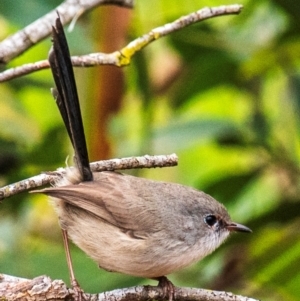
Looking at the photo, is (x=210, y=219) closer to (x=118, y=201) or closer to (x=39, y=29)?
(x=118, y=201)

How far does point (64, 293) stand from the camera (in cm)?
260

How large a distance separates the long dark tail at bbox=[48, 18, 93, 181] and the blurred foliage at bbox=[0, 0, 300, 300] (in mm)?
775

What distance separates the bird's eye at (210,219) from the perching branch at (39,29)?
1.01 metres

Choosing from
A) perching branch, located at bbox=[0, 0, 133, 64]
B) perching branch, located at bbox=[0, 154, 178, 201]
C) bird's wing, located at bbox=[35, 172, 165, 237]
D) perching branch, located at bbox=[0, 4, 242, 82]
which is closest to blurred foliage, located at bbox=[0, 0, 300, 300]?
perching branch, located at bbox=[0, 0, 133, 64]

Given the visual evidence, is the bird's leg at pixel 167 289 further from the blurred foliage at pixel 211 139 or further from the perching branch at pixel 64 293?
the blurred foliage at pixel 211 139

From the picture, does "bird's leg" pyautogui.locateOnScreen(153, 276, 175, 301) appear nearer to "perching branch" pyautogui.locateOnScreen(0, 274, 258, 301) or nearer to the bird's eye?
"perching branch" pyautogui.locateOnScreen(0, 274, 258, 301)

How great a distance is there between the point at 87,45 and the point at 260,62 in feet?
3.81

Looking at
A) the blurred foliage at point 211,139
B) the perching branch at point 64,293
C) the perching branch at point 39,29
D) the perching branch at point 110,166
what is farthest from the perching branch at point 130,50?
the perching branch at point 64,293

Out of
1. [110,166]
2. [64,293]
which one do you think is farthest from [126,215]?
[64,293]

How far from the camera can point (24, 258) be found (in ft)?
13.6

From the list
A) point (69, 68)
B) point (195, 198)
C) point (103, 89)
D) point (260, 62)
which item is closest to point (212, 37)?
point (260, 62)

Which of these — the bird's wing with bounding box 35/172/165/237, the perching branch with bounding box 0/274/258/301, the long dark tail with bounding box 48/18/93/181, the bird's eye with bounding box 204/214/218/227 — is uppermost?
the long dark tail with bounding box 48/18/93/181

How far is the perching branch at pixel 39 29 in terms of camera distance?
3.01 m

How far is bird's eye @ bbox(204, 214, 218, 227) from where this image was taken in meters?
3.38
